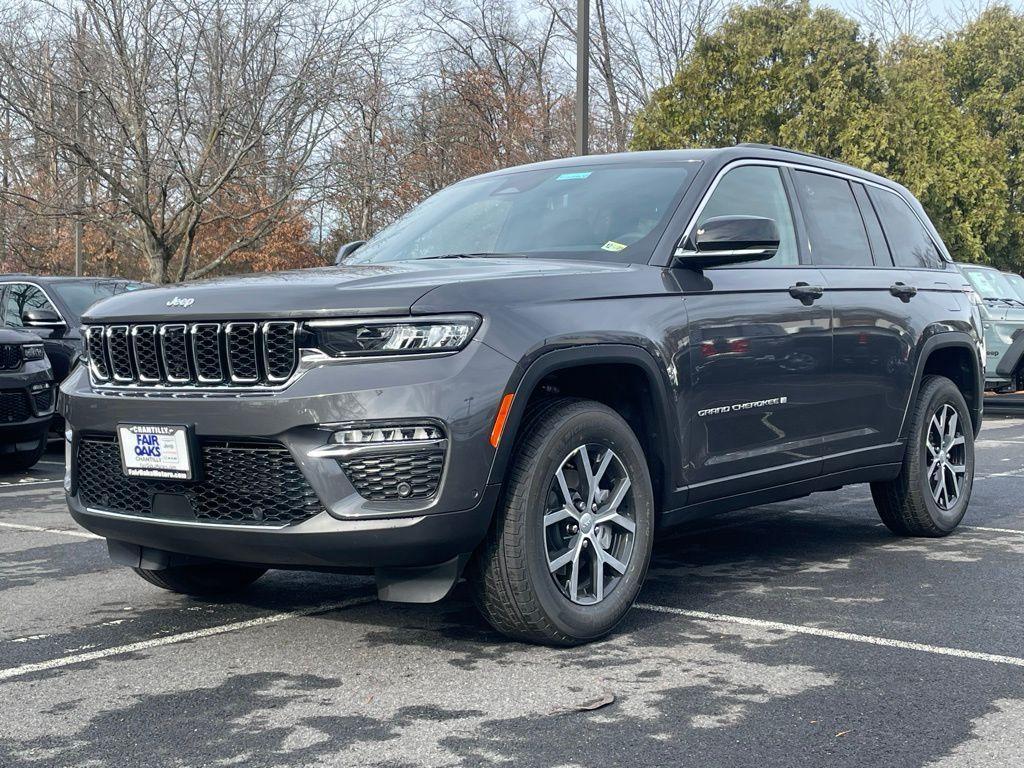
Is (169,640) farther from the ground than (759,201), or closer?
closer

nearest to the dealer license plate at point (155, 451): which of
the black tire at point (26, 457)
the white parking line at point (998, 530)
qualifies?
the white parking line at point (998, 530)

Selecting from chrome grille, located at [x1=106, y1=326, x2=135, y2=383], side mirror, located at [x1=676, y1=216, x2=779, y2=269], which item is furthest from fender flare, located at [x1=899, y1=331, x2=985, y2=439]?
chrome grille, located at [x1=106, y1=326, x2=135, y2=383]

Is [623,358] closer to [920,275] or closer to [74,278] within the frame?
[920,275]

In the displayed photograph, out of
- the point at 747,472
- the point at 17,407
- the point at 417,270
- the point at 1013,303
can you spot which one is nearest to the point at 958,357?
the point at 747,472

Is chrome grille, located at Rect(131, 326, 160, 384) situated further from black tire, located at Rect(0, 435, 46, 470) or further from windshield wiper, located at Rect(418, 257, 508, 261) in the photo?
black tire, located at Rect(0, 435, 46, 470)

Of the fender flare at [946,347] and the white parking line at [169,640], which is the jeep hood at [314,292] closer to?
the white parking line at [169,640]

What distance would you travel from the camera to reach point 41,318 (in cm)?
1133

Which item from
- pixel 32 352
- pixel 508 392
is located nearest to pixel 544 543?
pixel 508 392

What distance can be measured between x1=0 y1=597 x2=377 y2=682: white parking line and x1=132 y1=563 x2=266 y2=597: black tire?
0.25 metres

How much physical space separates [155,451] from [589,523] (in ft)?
4.89

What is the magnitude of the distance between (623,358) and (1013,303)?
48.0 ft

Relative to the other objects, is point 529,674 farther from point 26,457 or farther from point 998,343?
point 998,343

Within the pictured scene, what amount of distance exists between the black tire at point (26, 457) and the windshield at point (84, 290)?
6.06 ft

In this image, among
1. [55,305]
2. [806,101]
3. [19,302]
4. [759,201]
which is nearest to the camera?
[759,201]
